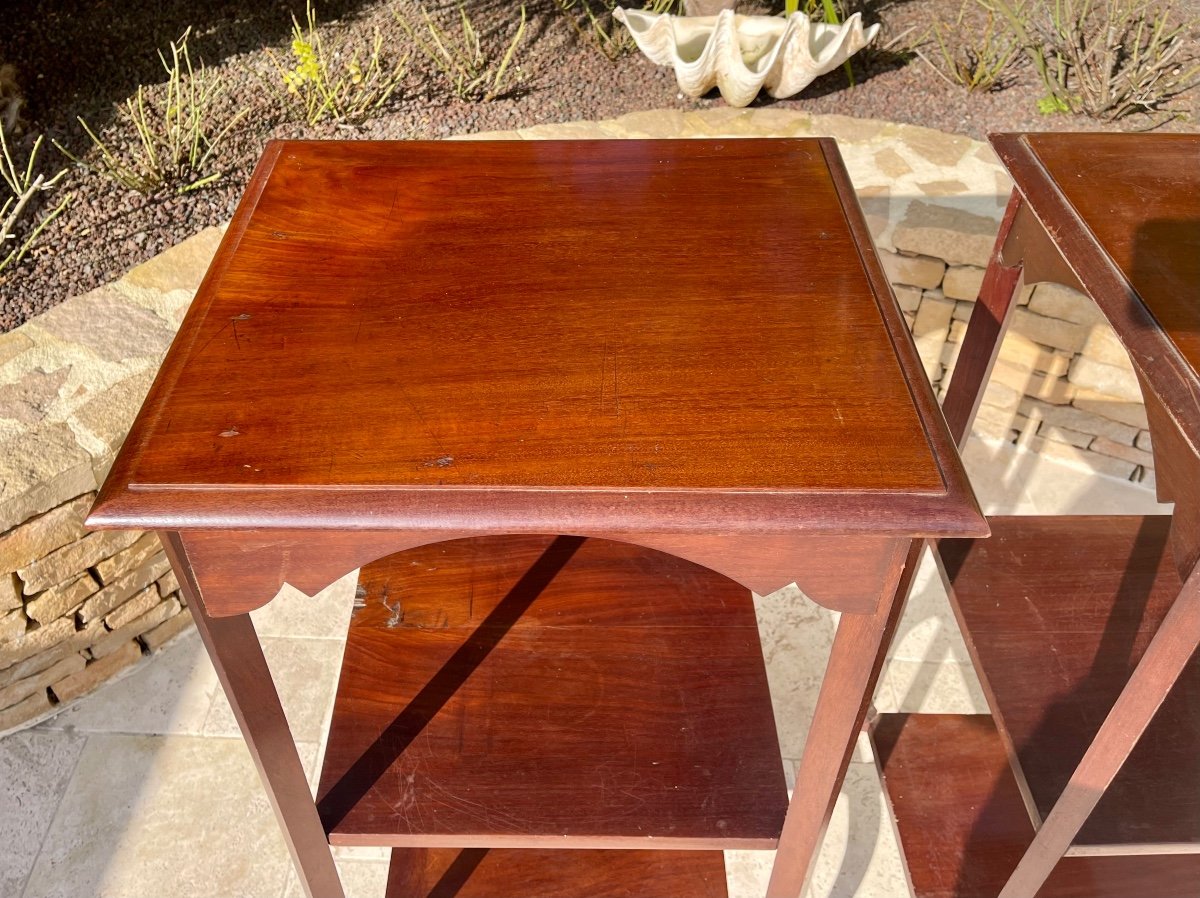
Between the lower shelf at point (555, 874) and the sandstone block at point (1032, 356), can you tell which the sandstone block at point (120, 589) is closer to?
the lower shelf at point (555, 874)

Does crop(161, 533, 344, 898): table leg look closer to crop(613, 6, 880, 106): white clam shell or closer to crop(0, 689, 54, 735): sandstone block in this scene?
crop(0, 689, 54, 735): sandstone block

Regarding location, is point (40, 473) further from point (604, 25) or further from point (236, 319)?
point (604, 25)

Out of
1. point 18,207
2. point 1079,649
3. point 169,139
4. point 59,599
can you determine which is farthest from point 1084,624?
point 169,139

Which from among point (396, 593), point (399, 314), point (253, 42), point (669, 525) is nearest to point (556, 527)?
point (669, 525)

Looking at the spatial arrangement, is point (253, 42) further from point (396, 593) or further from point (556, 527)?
point (556, 527)

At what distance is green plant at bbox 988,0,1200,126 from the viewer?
2.65 m

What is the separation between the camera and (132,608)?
2.07m

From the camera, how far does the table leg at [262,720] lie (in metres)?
1.06

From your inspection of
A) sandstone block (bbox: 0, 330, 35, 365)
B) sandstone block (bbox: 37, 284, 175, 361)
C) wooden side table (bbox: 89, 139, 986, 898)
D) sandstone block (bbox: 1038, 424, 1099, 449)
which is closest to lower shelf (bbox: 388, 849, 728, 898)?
wooden side table (bbox: 89, 139, 986, 898)

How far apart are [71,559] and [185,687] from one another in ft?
1.30

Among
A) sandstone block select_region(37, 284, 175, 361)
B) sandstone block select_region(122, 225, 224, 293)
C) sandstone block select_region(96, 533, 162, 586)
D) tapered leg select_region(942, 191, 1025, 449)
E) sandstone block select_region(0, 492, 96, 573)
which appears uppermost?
tapered leg select_region(942, 191, 1025, 449)

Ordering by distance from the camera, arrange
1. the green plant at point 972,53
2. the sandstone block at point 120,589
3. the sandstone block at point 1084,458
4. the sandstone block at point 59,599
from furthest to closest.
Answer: the green plant at point 972,53, the sandstone block at point 1084,458, the sandstone block at point 120,589, the sandstone block at point 59,599

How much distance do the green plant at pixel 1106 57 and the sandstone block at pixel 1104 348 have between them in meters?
0.76

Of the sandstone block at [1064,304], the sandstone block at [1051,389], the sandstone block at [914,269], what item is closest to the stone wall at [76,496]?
the sandstone block at [914,269]
